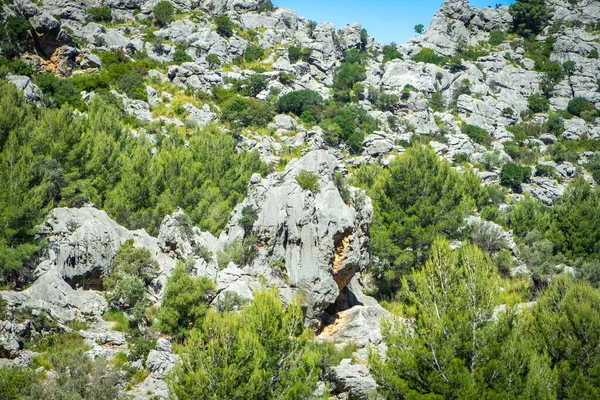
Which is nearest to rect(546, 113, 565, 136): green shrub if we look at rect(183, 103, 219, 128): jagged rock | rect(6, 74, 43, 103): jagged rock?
rect(183, 103, 219, 128): jagged rock

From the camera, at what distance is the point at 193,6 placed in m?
94.3

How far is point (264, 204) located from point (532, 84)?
265 ft

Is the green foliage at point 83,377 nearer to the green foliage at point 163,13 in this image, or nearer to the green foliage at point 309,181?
the green foliage at point 309,181

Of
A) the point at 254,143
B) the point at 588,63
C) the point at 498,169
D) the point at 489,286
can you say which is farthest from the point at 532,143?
the point at 489,286

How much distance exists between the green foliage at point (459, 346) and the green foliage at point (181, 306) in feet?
29.0

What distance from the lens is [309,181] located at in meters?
27.8

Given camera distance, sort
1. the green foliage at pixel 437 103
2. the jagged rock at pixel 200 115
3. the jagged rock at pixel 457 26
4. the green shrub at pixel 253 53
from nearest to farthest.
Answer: the jagged rock at pixel 200 115 < the green foliage at pixel 437 103 < the green shrub at pixel 253 53 < the jagged rock at pixel 457 26

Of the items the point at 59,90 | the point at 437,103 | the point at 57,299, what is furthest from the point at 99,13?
the point at 57,299

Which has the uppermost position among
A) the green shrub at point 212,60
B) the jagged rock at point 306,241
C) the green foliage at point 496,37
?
the green foliage at point 496,37

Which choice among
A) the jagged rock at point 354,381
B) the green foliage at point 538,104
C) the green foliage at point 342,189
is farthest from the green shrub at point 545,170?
the jagged rock at point 354,381

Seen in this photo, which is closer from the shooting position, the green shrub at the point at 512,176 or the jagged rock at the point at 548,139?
the green shrub at the point at 512,176

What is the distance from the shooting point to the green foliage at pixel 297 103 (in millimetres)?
70688

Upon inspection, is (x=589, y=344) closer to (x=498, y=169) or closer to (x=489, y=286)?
(x=489, y=286)

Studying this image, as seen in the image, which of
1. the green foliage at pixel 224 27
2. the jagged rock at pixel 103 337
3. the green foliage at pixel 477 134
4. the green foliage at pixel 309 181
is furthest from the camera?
the green foliage at pixel 224 27
